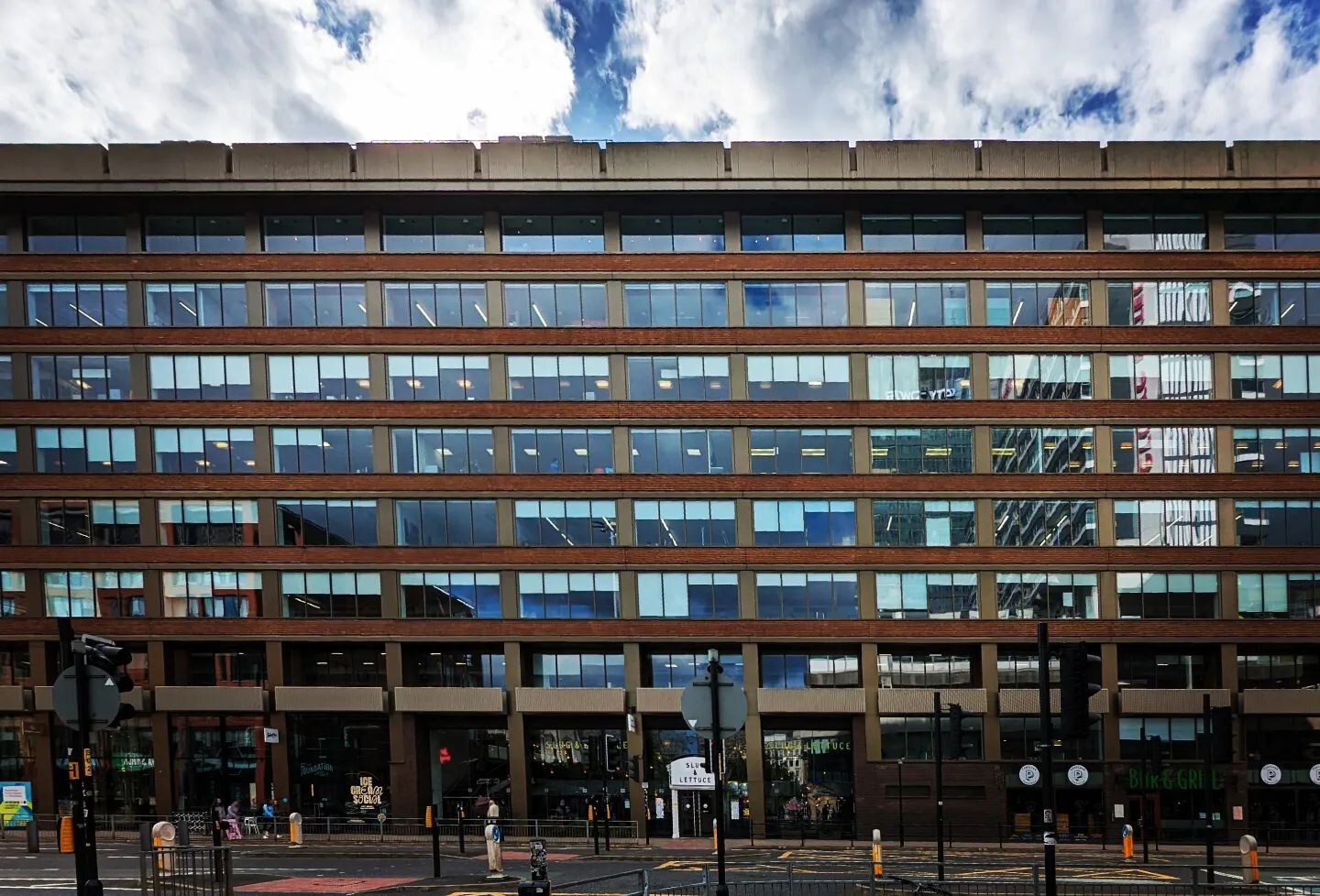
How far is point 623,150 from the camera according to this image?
118 ft

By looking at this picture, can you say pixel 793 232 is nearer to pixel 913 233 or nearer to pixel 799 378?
pixel 913 233

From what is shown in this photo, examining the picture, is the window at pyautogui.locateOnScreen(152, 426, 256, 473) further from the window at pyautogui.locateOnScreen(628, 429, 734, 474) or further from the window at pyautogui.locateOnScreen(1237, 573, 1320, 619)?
the window at pyautogui.locateOnScreen(1237, 573, 1320, 619)

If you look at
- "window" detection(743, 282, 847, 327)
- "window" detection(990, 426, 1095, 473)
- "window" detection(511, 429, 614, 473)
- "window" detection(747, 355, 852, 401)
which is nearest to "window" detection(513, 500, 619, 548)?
"window" detection(511, 429, 614, 473)

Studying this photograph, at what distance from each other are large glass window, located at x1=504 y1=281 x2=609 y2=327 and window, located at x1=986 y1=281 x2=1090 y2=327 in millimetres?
17951

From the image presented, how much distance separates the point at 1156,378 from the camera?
36.0 m

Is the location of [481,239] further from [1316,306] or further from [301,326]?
[1316,306]

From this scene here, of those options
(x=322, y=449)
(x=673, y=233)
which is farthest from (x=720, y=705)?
(x=322, y=449)

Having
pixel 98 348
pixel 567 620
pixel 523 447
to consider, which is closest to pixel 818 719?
pixel 567 620

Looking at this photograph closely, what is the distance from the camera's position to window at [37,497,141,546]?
122 ft

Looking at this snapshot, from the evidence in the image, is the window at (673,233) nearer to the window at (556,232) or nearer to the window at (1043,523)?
the window at (556,232)

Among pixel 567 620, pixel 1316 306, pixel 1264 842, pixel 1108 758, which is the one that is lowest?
pixel 1264 842

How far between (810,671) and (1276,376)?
81.9ft

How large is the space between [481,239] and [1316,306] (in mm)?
38336

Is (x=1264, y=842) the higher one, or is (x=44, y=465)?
(x=44, y=465)
